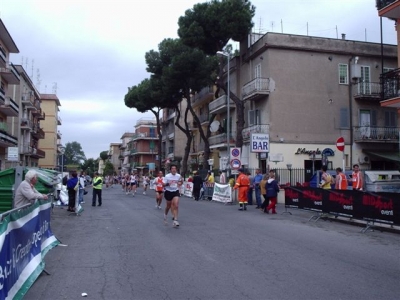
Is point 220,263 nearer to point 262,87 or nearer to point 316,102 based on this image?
point 262,87

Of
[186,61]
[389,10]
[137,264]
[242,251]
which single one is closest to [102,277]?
[137,264]

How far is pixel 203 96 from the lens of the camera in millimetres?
50312

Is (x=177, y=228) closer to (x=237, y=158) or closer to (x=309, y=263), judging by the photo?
(x=309, y=263)

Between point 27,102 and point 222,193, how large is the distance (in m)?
38.9

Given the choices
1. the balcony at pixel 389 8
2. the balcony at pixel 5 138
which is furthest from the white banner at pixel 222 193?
the balcony at pixel 5 138

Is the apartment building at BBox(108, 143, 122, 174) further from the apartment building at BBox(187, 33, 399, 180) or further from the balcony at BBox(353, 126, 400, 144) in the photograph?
the balcony at BBox(353, 126, 400, 144)

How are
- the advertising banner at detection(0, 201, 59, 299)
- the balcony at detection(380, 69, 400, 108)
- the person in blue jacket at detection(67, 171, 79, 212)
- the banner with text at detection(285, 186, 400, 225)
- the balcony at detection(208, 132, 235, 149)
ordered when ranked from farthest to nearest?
1. the balcony at detection(208, 132, 235, 149)
2. the balcony at detection(380, 69, 400, 108)
3. the person in blue jacket at detection(67, 171, 79, 212)
4. the banner with text at detection(285, 186, 400, 225)
5. the advertising banner at detection(0, 201, 59, 299)

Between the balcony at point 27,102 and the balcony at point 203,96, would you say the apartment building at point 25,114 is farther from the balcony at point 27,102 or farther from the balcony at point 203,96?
the balcony at point 203,96

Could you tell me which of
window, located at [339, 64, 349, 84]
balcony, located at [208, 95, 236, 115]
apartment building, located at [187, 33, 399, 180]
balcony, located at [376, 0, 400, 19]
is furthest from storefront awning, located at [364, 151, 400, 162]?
balcony, located at [376, 0, 400, 19]

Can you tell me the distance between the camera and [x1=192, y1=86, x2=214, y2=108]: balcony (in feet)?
159

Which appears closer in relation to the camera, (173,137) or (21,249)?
(21,249)

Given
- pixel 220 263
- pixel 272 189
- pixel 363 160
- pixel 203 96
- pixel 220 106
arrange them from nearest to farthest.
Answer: pixel 220 263 → pixel 272 189 → pixel 363 160 → pixel 220 106 → pixel 203 96

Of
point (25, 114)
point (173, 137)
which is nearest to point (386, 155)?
point (173, 137)

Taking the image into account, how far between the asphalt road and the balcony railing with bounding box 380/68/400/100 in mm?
9056
